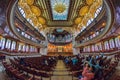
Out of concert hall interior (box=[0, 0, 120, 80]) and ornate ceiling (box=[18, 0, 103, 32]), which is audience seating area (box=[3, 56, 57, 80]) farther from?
ornate ceiling (box=[18, 0, 103, 32])

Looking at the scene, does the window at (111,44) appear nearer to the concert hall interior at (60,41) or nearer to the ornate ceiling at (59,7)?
the concert hall interior at (60,41)

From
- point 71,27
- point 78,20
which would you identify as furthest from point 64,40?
point 78,20

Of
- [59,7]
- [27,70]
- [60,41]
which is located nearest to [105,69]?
[27,70]

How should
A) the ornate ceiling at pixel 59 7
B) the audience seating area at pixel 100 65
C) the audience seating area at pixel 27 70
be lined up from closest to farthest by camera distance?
the audience seating area at pixel 100 65, the audience seating area at pixel 27 70, the ornate ceiling at pixel 59 7

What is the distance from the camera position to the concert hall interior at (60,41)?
691 centimetres

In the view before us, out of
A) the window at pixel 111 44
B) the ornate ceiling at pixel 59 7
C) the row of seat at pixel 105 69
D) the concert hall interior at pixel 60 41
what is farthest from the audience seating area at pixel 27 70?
the ornate ceiling at pixel 59 7

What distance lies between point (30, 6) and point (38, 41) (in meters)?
14.1

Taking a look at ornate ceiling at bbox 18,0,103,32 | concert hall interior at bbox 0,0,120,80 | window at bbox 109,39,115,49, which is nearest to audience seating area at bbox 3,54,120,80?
concert hall interior at bbox 0,0,120,80

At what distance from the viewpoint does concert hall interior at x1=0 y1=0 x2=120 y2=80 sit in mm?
6910

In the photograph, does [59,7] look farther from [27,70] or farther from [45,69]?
[27,70]

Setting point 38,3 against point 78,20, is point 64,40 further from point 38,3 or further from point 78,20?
point 38,3

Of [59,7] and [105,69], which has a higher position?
[59,7]

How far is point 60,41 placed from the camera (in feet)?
154

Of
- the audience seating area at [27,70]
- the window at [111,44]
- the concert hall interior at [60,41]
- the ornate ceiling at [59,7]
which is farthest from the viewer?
the ornate ceiling at [59,7]
